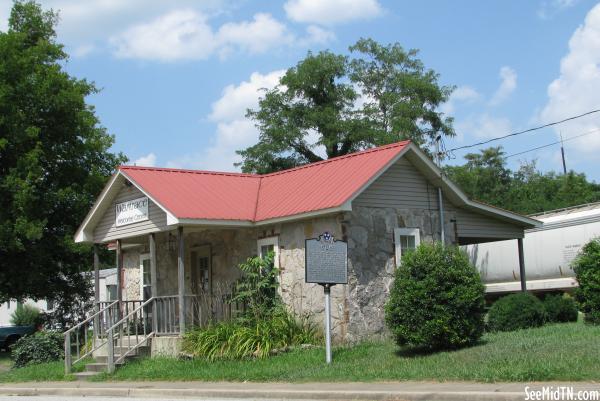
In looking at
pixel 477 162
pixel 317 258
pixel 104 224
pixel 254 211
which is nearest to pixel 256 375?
pixel 317 258

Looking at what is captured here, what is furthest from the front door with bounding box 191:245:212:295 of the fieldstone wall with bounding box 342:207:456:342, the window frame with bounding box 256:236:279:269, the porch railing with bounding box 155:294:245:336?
the fieldstone wall with bounding box 342:207:456:342

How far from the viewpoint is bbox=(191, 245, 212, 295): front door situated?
70.2 ft

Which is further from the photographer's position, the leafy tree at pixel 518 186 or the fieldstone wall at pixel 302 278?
the leafy tree at pixel 518 186

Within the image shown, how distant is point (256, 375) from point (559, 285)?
1494 cm

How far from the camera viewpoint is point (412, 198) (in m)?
19.3

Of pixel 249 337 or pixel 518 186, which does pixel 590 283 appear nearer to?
pixel 249 337

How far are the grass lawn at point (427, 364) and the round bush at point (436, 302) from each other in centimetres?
36

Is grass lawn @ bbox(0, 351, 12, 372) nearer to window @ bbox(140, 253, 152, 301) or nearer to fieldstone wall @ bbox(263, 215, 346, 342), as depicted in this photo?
window @ bbox(140, 253, 152, 301)

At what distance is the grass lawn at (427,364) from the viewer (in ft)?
38.1

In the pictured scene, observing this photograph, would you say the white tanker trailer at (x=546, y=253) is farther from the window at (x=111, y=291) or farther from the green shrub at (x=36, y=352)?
the window at (x=111, y=291)

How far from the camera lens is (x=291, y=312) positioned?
1831cm

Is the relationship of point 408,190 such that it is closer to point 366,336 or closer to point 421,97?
point 366,336

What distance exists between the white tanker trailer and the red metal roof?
30.0 ft

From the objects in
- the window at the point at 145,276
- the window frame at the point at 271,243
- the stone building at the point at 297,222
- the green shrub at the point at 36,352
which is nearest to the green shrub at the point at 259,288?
the window frame at the point at 271,243
